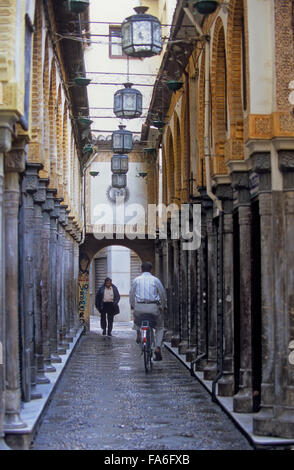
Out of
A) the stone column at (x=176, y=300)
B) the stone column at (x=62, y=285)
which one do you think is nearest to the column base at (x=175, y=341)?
the stone column at (x=176, y=300)

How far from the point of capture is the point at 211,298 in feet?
45.6

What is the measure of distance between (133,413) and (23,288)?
2.15 metres

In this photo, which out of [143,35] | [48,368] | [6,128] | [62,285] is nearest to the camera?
[6,128]

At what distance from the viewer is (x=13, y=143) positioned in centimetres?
909

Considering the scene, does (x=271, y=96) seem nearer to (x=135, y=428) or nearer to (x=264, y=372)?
(x=264, y=372)

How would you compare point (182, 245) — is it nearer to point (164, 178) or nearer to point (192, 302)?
point (192, 302)

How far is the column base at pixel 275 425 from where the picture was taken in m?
8.52

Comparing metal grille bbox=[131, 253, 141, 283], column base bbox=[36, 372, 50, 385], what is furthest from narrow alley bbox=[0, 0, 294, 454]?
metal grille bbox=[131, 253, 141, 283]

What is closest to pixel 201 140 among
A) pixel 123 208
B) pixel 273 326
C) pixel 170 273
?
pixel 273 326

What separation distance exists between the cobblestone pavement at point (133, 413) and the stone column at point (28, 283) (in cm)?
53

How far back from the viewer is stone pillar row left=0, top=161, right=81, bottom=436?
8711 mm

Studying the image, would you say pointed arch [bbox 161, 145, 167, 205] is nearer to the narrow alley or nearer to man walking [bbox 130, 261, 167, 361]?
the narrow alley

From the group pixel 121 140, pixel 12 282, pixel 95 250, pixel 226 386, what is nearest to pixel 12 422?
pixel 12 282

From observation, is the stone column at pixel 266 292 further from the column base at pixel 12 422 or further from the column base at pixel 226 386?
the column base at pixel 226 386
